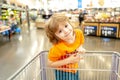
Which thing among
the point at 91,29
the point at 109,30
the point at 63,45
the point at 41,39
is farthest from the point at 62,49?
the point at 91,29

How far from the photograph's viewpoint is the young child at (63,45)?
170cm

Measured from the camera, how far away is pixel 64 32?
1705 millimetres

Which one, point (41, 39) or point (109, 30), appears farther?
point (41, 39)

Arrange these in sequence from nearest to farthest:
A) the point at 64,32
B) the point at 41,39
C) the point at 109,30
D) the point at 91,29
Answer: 1. the point at 64,32
2. the point at 109,30
3. the point at 41,39
4. the point at 91,29

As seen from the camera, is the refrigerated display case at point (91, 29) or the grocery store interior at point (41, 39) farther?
the refrigerated display case at point (91, 29)

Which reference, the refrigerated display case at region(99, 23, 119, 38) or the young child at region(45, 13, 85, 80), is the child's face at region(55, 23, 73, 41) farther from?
the refrigerated display case at region(99, 23, 119, 38)

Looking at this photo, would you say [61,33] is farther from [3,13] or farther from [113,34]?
[3,13]

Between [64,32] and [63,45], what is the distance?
16cm

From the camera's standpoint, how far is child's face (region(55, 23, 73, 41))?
1695 millimetres

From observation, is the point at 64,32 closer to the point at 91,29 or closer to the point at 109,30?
the point at 109,30

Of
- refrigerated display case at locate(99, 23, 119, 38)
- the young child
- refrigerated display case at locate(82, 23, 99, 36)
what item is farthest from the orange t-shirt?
refrigerated display case at locate(82, 23, 99, 36)

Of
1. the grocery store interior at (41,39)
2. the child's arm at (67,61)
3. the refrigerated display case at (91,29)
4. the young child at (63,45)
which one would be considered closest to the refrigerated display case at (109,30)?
the grocery store interior at (41,39)

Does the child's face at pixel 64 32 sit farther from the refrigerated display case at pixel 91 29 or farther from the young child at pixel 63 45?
the refrigerated display case at pixel 91 29

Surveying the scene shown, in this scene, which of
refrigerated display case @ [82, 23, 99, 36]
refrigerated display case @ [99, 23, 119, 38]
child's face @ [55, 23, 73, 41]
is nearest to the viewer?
child's face @ [55, 23, 73, 41]
